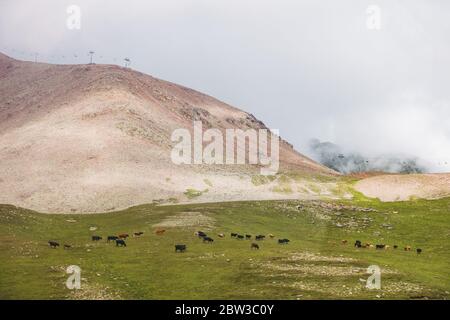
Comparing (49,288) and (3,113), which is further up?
(3,113)

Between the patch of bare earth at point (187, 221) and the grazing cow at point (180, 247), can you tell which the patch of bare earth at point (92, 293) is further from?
the patch of bare earth at point (187, 221)

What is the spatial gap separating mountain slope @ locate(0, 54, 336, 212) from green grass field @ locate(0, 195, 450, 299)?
11.7 m

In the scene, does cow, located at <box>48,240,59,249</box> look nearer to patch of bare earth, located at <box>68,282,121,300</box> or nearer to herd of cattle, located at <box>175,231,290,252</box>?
herd of cattle, located at <box>175,231,290,252</box>

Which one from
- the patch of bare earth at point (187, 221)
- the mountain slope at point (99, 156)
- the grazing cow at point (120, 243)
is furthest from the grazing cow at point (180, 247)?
the mountain slope at point (99, 156)

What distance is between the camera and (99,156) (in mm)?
125812

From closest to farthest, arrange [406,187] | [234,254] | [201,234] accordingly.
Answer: [234,254] < [201,234] < [406,187]

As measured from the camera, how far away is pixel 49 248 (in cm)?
6475

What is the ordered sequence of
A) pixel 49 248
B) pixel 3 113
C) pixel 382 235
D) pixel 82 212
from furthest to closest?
pixel 3 113
pixel 82 212
pixel 382 235
pixel 49 248

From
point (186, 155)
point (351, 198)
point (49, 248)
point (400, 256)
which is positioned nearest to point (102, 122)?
point (186, 155)

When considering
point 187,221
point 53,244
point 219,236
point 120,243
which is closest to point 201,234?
point 219,236

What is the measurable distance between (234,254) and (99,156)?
231ft

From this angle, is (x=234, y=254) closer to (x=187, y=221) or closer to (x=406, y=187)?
(x=187, y=221)

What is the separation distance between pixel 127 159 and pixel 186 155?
20.1 meters
